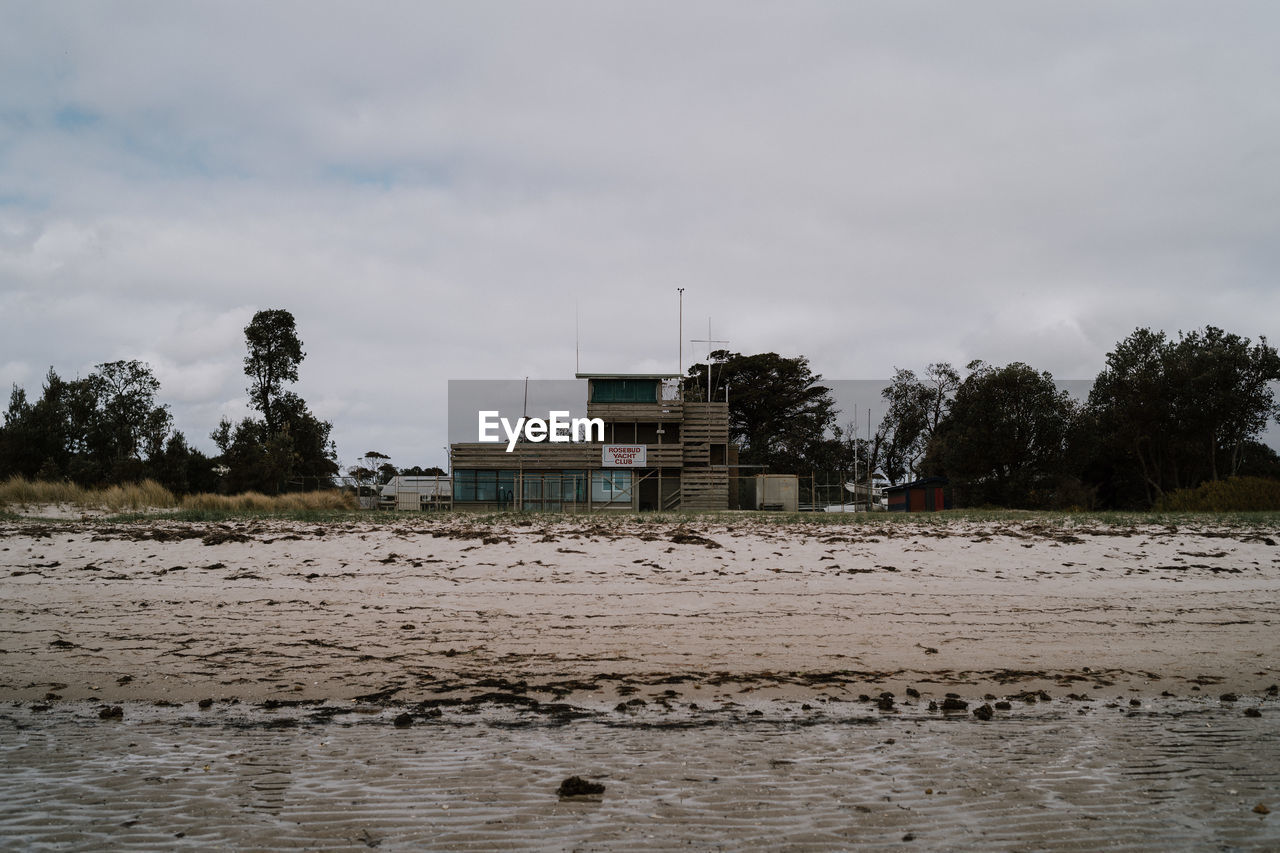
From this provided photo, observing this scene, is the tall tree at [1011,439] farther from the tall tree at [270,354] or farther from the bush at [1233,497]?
the tall tree at [270,354]

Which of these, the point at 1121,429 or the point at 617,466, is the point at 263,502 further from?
the point at 1121,429

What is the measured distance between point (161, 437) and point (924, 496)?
129 feet

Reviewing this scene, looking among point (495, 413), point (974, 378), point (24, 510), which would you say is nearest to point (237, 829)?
point (24, 510)

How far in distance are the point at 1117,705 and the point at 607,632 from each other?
4.68 m

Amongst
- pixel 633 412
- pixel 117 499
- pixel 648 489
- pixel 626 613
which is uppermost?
pixel 633 412

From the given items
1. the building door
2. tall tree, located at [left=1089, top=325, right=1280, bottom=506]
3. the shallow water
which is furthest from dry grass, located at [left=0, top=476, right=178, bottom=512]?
tall tree, located at [left=1089, top=325, right=1280, bottom=506]

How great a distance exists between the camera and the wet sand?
175 inches

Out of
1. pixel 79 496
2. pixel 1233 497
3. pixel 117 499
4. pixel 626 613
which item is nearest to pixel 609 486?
pixel 117 499

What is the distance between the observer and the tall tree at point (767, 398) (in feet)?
199

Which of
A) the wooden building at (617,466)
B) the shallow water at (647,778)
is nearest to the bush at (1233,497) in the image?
the wooden building at (617,466)

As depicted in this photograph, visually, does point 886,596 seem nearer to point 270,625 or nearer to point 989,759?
point 989,759

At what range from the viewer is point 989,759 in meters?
5.41

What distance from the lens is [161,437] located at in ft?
152
